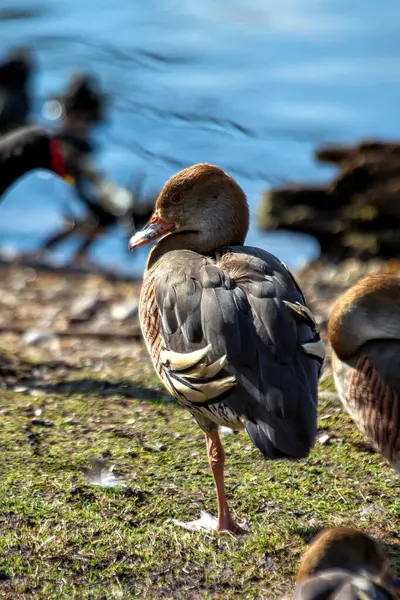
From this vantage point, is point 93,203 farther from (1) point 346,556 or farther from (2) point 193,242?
(1) point 346,556

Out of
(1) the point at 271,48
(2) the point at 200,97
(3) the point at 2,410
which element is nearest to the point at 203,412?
(3) the point at 2,410

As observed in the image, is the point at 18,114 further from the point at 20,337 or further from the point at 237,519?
the point at 237,519

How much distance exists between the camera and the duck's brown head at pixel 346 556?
3584mm

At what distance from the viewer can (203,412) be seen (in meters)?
4.48

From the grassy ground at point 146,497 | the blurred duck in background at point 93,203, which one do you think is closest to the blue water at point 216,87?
the blurred duck in background at point 93,203

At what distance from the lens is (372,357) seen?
15.5 feet

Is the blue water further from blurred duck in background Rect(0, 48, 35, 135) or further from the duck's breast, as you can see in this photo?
the duck's breast

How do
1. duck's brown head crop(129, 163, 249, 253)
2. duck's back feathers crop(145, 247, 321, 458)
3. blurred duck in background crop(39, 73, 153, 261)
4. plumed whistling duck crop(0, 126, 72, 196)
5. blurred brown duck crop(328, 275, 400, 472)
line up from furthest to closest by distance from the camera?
blurred duck in background crop(39, 73, 153, 261)
plumed whistling duck crop(0, 126, 72, 196)
duck's brown head crop(129, 163, 249, 253)
blurred brown duck crop(328, 275, 400, 472)
duck's back feathers crop(145, 247, 321, 458)

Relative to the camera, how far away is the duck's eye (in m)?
5.11

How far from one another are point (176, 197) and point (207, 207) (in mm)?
166

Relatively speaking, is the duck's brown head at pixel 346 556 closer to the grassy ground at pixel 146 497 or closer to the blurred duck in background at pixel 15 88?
the grassy ground at pixel 146 497

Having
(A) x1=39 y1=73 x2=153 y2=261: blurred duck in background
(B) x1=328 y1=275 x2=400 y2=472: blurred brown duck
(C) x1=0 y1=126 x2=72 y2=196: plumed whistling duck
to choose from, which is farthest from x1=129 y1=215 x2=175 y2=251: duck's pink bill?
(A) x1=39 y1=73 x2=153 y2=261: blurred duck in background

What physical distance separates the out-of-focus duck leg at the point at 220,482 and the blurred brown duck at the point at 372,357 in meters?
0.67

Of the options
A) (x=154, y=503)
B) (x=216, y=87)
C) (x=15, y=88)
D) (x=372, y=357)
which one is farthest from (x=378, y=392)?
(x=15, y=88)
